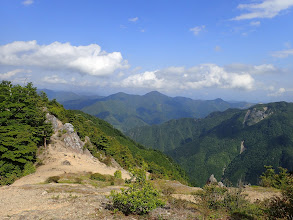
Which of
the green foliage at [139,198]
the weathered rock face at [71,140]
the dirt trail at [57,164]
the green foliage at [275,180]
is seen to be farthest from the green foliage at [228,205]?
the weathered rock face at [71,140]

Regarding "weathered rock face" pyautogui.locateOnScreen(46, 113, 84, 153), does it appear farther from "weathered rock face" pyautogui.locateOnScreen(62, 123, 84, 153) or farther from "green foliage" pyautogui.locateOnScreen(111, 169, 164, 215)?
"green foliage" pyautogui.locateOnScreen(111, 169, 164, 215)

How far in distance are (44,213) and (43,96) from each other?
57.4 m

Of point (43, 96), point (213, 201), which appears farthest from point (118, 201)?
point (43, 96)

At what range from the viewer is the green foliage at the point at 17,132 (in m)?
30.0

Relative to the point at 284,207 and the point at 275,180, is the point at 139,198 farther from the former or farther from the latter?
the point at 275,180

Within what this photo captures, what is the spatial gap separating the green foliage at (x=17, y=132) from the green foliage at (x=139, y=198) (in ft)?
77.1

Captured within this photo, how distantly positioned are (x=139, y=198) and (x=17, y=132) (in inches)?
1167

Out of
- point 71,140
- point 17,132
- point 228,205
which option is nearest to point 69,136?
point 71,140

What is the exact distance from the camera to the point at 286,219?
1030cm

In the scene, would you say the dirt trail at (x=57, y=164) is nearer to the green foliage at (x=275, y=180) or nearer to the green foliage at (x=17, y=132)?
the green foliage at (x=17, y=132)

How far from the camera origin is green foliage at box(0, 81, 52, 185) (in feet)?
98.5

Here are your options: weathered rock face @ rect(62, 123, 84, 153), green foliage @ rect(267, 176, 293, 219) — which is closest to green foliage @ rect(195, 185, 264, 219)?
green foliage @ rect(267, 176, 293, 219)

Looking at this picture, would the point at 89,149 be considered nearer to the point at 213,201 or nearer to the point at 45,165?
the point at 45,165

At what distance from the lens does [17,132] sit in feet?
107
